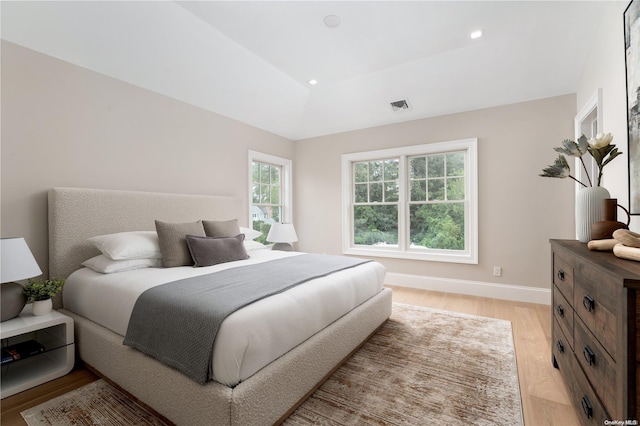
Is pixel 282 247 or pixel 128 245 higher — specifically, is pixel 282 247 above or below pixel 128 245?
below

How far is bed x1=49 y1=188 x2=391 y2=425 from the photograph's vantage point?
52.7 inches

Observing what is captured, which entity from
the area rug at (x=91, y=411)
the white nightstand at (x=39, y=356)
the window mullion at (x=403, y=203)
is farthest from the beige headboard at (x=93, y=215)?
the window mullion at (x=403, y=203)

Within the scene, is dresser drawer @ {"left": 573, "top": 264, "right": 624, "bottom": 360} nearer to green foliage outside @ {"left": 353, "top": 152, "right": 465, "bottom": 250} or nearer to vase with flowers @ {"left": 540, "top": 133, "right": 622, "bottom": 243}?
vase with flowers @ {"left": 540, "top": 133, "right": 622, "bottom": 243}

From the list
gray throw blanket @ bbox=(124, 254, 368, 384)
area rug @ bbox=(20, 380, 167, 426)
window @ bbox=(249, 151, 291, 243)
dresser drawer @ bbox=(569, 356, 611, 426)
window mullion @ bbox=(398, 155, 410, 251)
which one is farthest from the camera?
window @ bbox=(249, 151, 291, 243)

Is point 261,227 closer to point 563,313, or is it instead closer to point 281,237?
point 281,237

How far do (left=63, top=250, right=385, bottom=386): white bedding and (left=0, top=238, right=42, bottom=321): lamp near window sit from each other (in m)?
0.32

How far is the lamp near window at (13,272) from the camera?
1854mm

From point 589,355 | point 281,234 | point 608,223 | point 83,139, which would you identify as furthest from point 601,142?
point 83,139

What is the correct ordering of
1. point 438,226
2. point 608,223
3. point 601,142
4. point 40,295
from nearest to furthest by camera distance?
point 608,223 → point 601,142 → point 40,295 → point 438,226

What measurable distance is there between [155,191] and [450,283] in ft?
12.9

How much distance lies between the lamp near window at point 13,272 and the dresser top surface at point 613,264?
3.07m

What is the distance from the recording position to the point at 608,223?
1634mm

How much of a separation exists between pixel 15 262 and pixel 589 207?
3.68 metres

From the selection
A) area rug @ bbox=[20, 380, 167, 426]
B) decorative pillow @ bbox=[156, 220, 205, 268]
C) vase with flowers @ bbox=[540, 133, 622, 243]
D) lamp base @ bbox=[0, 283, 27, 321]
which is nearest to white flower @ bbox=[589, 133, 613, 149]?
vase with flowers @ bbox=[540, 133, 622, 243]
